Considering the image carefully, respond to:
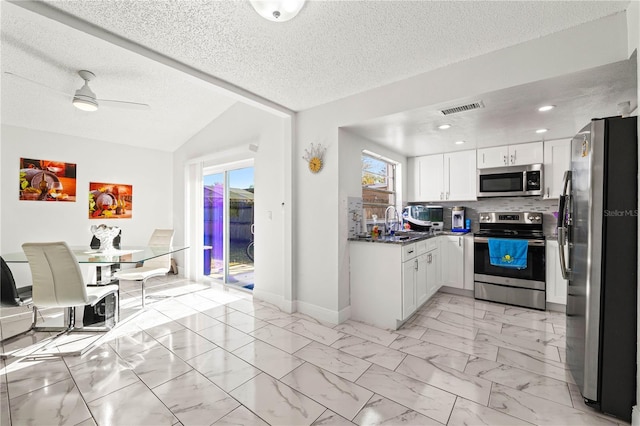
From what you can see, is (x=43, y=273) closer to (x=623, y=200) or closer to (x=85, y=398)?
(x=85, y=398)

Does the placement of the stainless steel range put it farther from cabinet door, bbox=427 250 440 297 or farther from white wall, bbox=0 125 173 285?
white wall, bbox=0 125 173 285

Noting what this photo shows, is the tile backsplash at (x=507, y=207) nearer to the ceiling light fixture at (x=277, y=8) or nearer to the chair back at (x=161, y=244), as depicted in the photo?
the ceiling light fixture at (x=277, y=8)

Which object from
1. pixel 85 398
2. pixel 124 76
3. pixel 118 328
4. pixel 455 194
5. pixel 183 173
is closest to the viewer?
pixel 85 398

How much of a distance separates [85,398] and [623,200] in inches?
145

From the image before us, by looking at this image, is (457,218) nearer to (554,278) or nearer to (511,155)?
(511,155)

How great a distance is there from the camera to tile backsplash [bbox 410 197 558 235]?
12.8ft

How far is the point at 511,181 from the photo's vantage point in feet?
12.8

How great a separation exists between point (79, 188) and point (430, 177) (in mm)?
5942

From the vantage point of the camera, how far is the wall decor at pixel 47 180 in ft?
13.1

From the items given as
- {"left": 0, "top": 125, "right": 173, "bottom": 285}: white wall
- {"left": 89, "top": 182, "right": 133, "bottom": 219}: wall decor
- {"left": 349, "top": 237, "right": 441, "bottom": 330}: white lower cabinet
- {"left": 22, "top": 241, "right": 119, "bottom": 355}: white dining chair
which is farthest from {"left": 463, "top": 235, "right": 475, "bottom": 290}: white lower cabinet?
{"left": 89, "top": 182, "right": 133, "bottom": 219}: wall decor

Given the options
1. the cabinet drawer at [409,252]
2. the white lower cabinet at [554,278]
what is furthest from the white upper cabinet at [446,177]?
the cabinet drawer at [409,252]

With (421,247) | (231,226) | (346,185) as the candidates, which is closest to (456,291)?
(421,247)

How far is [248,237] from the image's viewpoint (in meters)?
4.66

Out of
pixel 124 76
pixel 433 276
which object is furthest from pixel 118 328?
pixel 433 276
